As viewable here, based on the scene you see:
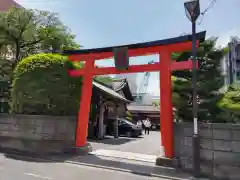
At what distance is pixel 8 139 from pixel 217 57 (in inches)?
449

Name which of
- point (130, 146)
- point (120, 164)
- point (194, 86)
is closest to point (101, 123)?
point (130, 146)

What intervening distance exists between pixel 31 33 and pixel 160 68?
37.7 feet

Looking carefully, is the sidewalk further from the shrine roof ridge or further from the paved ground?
the shrine roof ridge

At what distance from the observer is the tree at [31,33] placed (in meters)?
17.8

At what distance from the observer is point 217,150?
8641 mm

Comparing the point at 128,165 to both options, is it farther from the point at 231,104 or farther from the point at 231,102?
the point at 231,102

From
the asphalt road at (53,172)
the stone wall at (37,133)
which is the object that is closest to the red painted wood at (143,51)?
the stone wall at (37,133)

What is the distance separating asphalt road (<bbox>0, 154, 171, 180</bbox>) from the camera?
802 cm

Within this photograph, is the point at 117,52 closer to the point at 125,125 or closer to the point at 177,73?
the point at 177,73

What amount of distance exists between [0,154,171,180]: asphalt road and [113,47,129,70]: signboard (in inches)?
170

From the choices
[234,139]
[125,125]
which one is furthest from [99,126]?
[234,139]

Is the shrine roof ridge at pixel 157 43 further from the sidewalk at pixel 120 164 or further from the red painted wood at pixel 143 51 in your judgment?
the sidewalk at pixel 120 164

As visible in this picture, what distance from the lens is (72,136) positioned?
12.4 m

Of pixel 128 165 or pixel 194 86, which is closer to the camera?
pixel 194 86
